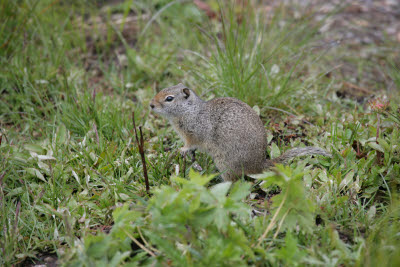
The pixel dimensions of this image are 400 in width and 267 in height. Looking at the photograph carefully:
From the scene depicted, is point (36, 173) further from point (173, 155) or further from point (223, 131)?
point (223, 131)

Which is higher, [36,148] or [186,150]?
[36,148]

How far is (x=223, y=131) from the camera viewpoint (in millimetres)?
3355

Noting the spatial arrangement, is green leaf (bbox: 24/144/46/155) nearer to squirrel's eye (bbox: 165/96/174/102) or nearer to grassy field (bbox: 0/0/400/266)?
grassy field (bbox: 0/0/400/266)

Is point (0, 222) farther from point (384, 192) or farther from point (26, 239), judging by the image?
point (384, 192)

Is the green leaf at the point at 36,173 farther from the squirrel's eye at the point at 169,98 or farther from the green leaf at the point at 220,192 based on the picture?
the green leaf at the point at 220,192

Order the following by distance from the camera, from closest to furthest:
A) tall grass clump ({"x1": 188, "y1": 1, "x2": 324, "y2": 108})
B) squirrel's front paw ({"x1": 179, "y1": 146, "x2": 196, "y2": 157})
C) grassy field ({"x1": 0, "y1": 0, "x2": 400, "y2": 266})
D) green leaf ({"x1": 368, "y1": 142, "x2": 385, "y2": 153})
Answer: grassy field ({"x1": 0, "y1": 0, "x2": 400, "y2": 266}) < green leaf ({"x1": 368, "y1": 142, "x2": 385, "y2": 153}) < squirrel's front paw ({"x1": 179, "y1": 146, "x2": 196, "y2": 157}) < tall grass clump ({"x1": 188, "y1": 1, "x2": 324, "y2": 108})

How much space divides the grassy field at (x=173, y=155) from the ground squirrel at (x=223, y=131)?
0.16 metres

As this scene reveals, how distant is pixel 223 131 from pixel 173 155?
1.59ft

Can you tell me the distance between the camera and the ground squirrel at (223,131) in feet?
10.7

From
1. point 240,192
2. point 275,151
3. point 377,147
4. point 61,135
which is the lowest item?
point 275,151

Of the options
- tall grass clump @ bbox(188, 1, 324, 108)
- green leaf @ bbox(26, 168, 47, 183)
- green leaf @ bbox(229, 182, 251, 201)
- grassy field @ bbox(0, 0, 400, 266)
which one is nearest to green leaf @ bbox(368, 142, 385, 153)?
grassy field @ bbox(0, 0, 400, 266)

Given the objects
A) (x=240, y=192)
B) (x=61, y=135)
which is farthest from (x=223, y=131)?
(x=61, y=135)

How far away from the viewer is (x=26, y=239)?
112 inches

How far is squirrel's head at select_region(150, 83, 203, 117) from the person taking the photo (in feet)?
12.1
